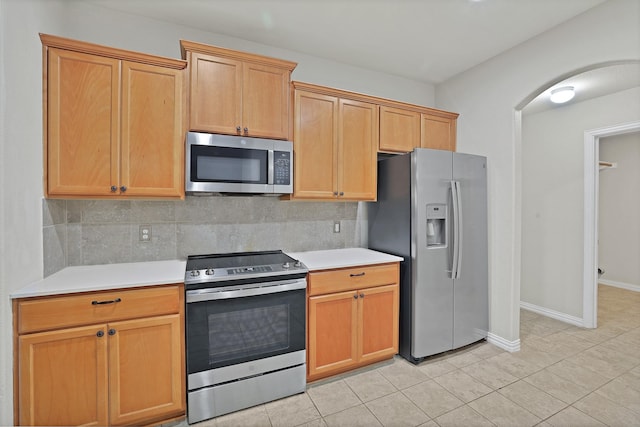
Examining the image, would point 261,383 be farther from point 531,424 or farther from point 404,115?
point 404,115

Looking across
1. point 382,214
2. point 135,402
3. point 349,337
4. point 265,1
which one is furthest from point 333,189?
point 135,402

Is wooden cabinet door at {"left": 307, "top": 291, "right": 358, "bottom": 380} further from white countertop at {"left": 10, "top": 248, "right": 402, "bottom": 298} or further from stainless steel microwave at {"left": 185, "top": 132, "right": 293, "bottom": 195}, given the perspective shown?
stainless steel microwave at {"left": 185, "top": 132, "right": 293, "bottom": 195}

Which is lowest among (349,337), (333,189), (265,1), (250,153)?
(349,337)

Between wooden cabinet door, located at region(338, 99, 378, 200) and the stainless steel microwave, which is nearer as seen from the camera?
the stainless steel microwave

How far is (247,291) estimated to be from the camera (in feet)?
6.37

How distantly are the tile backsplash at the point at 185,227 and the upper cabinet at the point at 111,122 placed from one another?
1.02 feet

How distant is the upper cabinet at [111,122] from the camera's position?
1.81 meters

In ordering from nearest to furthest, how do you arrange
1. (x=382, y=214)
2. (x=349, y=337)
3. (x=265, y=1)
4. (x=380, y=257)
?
(x=265, y=1)
(x=349, y=337)
(x=380, y=257)
(x=382, y=214)

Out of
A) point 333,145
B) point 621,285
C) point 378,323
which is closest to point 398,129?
point 333,145

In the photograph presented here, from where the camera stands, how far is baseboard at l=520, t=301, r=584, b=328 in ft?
11.1

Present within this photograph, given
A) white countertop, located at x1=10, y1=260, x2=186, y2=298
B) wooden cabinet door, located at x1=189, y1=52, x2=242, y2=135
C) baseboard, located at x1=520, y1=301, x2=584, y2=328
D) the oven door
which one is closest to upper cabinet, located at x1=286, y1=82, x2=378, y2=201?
wooden cabinet door, located at x1=189, y1=52, x2=242, y2=135

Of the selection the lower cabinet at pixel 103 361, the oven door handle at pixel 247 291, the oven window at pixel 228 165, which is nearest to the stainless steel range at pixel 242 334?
Result: the oven door handle at pixel 247 291

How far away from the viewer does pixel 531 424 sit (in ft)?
6.02

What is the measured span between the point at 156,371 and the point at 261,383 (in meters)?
0.66
